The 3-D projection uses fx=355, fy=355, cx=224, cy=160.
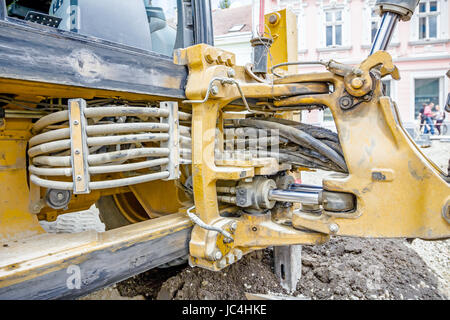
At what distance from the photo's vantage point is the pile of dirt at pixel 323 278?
2471mm

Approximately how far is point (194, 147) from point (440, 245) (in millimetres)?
2691

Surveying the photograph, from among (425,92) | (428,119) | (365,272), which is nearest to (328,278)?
(365,272)

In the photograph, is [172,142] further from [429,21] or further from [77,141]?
[429,21]

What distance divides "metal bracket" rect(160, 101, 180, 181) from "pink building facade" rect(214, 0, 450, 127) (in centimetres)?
1424

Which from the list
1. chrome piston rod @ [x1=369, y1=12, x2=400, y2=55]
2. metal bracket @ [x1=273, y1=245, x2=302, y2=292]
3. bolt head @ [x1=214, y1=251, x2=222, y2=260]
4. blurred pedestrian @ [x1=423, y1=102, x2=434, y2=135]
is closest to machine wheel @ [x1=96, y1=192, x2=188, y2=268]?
metal bracket @ [x1=273, y1=245, x2=302, y2=292]

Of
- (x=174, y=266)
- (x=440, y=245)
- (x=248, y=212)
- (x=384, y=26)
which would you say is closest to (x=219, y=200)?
(x=248, y=212)

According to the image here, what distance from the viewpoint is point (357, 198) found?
1.65 metres

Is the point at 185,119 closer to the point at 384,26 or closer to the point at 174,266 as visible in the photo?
the point at 384,26

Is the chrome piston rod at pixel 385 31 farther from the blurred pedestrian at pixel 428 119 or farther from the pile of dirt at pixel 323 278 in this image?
the blurred pedestrian at pixel 428 119

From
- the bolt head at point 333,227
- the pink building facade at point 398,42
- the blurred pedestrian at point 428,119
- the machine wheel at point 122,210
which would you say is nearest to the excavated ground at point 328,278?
A: the machine wheel at point 122,210

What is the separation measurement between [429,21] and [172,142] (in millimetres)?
17429

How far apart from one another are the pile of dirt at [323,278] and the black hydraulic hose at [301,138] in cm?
114

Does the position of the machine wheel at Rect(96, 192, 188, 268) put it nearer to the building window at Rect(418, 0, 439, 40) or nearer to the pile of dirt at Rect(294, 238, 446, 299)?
the pile of dirt at Rect(294, 238, 446, 299)

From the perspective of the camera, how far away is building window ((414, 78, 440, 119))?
1576 centimetres
